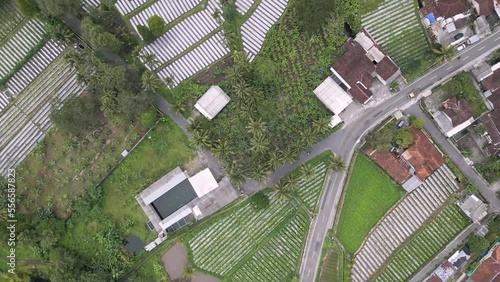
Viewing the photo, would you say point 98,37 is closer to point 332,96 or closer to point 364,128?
point 332,96

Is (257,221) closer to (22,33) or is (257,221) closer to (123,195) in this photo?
(123,195)

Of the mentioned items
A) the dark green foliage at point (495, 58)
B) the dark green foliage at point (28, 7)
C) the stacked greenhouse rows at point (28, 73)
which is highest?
the dark green foliage at point (28, 7)

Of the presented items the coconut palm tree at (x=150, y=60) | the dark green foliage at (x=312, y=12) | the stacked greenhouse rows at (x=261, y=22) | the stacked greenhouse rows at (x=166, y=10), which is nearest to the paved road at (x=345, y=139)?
the coconut palm tree at (x=150, y=60)

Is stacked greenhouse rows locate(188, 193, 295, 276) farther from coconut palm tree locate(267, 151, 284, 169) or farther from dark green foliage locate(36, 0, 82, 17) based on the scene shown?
dark green foliage locate(36, 0, 82, 17)

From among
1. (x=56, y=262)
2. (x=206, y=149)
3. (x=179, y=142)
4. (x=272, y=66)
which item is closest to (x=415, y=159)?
(x=272, y=66)

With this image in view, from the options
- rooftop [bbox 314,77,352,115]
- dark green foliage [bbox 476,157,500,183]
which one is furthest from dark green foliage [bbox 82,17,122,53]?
dark green foliage [bbox 476,157,500,183]

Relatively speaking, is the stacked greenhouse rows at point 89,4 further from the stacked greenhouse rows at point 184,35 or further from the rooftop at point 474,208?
the rooftop at point 474,208

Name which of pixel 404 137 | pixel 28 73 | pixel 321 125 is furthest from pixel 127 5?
pixel 404 137
